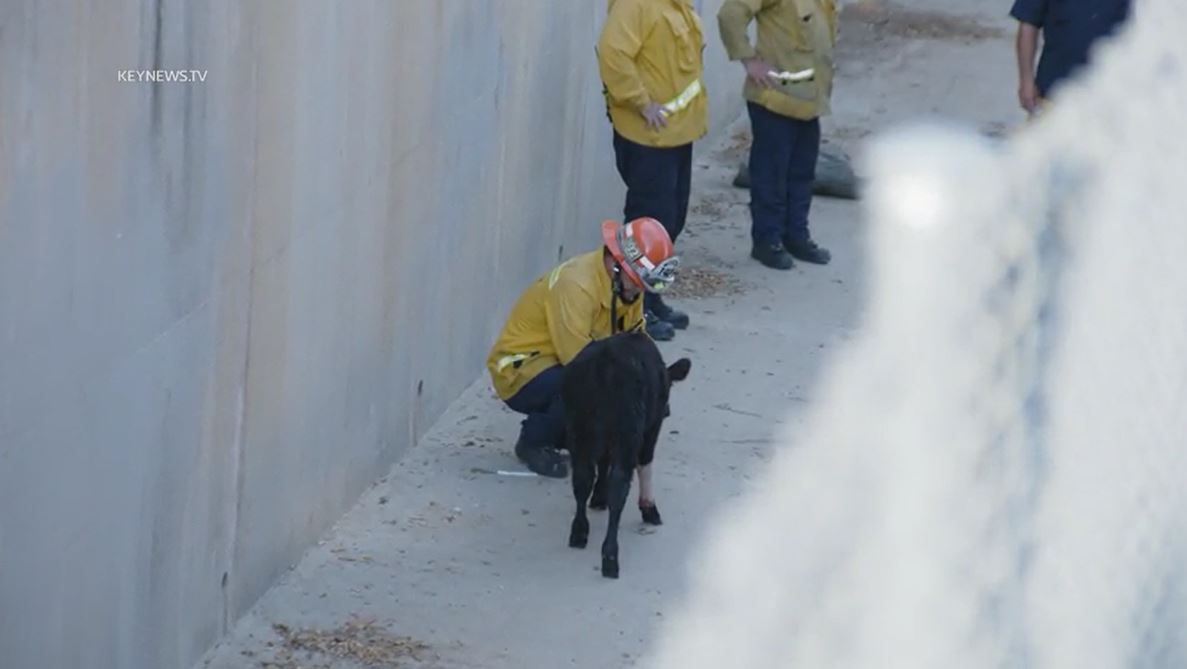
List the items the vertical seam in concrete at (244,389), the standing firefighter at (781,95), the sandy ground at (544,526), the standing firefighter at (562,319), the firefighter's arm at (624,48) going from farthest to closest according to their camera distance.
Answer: the standing firefighter at (781,95) < the firefighter's arm at (624,48) < the standing firefighter at (562,319) < the sandy ground at (544,526) < the vertical seam in concrete at (244,389)

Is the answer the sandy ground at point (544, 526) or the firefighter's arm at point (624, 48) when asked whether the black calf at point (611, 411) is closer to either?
the sandy ground at point (544, 526)

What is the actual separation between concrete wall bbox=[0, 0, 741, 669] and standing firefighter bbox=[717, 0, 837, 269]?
2.04 metres

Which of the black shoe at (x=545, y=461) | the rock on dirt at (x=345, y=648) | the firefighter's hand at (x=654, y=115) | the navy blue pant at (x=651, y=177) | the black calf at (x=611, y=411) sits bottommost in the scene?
the rock on dirt at (x=345, y=648)

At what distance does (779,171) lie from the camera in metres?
11.7

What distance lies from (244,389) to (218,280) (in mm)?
480

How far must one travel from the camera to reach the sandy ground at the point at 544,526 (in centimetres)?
707

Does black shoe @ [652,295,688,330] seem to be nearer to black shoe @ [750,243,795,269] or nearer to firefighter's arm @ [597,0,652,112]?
firefighter's arm @ [597,0,652,112]

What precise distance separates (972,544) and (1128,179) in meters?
0.62

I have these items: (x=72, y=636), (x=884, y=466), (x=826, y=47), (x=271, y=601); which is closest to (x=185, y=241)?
(x=72, y=636)

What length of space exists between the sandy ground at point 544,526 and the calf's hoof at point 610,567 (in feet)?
0.15

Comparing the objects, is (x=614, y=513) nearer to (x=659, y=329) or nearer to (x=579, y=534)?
(x=579, y=534)

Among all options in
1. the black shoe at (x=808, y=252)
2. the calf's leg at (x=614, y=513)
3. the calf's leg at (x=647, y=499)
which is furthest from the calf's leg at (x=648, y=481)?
the black shoe at (x=808, y=252)

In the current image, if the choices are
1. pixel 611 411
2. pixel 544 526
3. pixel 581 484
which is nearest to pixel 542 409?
pixel 544 526

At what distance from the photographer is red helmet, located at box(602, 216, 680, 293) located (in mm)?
8156
